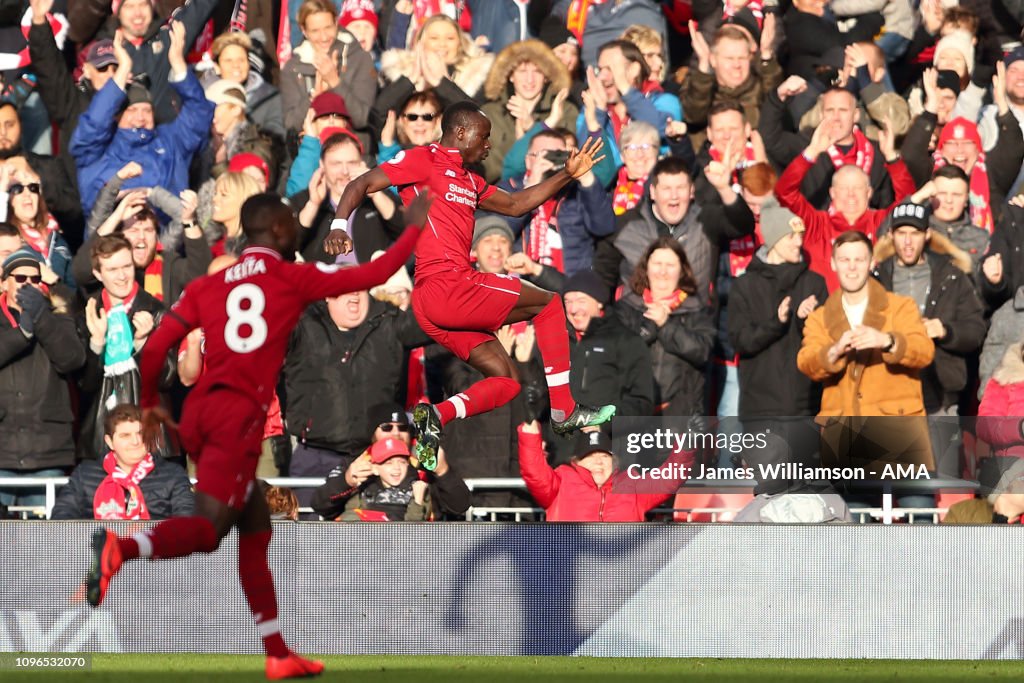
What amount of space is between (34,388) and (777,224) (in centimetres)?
567

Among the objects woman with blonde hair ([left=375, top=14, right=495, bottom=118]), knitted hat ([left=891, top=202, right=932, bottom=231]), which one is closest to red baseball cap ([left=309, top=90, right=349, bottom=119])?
woman with blonde hair ([left=375, top=14, right=495, bottom=118])

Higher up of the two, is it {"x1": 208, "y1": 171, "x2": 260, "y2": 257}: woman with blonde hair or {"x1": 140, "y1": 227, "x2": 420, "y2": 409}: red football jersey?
{"x1": 208, "y1": 171, "x2": 260, "y2": 257}: woman with blonde hair

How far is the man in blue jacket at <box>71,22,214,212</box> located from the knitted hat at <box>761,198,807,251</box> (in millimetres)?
4801

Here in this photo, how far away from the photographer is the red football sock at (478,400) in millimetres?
10039

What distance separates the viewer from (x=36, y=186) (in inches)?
534

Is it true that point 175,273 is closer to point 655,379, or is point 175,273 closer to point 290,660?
point 655,379

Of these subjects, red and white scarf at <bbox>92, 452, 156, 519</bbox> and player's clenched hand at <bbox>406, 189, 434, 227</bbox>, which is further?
red and white scarf at <bbox>92, 452, 156, 519</bbox>

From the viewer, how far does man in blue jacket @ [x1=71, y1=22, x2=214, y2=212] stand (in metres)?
14.1

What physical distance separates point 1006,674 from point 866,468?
1837 mm

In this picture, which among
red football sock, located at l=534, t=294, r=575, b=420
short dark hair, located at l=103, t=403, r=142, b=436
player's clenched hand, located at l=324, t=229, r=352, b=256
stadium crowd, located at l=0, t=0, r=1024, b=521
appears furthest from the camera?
stadium crowd, located at l=0, t=0, r=1024, b=521

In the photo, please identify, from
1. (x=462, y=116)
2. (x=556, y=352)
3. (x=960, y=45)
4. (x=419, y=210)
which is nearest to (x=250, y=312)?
(x=419, y=210)

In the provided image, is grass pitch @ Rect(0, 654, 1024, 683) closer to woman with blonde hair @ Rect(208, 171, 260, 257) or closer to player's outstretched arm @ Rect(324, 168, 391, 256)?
player's outstretched arm @ Rect(324, 168, 391, 256)

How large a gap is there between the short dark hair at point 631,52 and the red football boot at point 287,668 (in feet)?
22.6

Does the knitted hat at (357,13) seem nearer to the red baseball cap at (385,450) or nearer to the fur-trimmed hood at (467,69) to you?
the fur-trimmed hood at (467,69)
